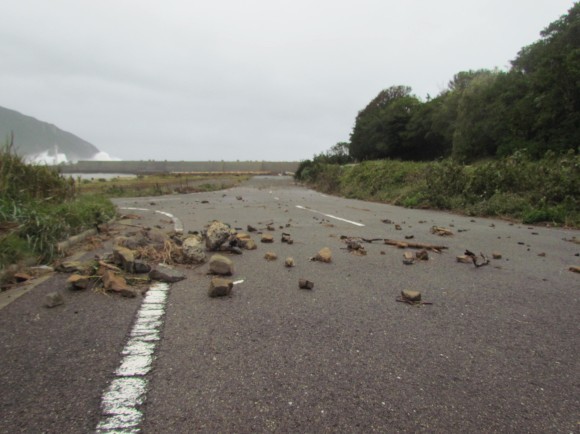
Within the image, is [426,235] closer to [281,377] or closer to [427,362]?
[427,362]

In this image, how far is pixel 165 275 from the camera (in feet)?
13.6

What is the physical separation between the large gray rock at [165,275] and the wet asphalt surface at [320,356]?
138 mm

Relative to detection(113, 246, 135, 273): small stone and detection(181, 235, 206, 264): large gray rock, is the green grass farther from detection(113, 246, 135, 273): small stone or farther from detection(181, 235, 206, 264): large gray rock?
detection(113, 246, 135, 273): small stone

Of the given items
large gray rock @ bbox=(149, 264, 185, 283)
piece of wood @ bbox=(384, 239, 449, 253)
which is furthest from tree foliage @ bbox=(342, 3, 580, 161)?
large gray rock @ bbox=(149, 264, 185, 283)

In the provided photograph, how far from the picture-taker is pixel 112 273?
12.8 feet

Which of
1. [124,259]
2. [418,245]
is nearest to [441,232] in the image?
[418,245]

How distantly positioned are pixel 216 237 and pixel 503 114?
151 feet

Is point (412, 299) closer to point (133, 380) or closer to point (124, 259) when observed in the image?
point (133, 380)

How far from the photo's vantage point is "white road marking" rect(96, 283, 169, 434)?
1801mm

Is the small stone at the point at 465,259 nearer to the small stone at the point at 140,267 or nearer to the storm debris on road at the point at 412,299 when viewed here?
the storm debris on road at the point at 412,299

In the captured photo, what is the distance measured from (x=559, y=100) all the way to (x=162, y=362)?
42.5 metres

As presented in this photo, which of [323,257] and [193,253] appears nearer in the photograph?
[193,253]

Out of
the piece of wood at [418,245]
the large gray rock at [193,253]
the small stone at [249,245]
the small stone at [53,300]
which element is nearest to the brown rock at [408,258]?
the piece of wood at [418,245]

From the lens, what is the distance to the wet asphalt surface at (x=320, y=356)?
6.12 feet
